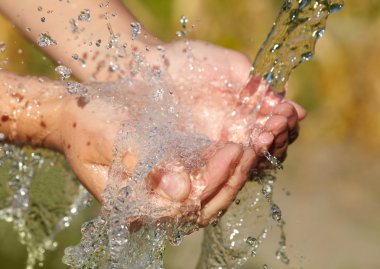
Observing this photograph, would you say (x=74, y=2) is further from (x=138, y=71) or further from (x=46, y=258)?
(x=46, y=258)

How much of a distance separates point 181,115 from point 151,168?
308 mm

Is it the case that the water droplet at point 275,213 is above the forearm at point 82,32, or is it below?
below

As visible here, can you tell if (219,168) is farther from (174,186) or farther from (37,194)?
(37,194)

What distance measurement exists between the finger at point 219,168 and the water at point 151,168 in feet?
0.05

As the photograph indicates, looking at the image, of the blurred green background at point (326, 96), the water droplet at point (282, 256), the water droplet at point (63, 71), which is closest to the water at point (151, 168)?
the water droplet at point (63, 71)

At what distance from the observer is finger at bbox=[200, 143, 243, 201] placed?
1429 mm

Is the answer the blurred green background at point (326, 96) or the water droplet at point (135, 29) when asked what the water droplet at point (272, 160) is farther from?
the blurred green background at point (326, 96)

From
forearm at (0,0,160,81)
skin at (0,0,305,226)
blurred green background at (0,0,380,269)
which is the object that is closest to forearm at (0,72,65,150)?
skin at (0,0,305,226)

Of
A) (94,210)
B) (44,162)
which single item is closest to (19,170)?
(44,162)

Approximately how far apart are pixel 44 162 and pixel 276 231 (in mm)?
1379

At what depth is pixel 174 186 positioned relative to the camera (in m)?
1.40

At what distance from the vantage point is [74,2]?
1.81 meters

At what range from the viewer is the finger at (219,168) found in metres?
1.43

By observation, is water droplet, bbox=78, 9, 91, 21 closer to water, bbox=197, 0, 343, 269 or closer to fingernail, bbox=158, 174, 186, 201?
water, bbox=197, 0, 343, 269
